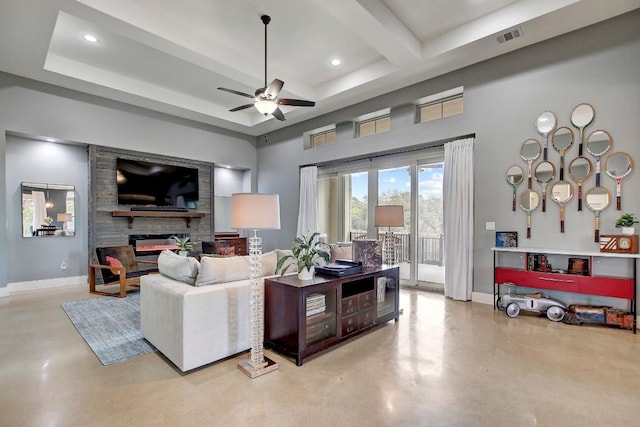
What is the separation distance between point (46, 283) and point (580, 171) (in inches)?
344

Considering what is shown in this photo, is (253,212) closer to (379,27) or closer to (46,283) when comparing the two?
(379,27)

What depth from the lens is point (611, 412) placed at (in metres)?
2.02

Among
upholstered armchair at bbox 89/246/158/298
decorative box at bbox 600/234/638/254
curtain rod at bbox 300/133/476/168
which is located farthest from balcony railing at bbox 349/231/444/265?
upholstered armchair at bbox 89/246/158/298

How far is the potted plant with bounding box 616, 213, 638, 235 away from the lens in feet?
11.5

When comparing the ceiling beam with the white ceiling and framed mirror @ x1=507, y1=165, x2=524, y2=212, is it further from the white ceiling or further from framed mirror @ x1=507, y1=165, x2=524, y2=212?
framed mirror @ x1=507, y1=165, x2=524, y2=212

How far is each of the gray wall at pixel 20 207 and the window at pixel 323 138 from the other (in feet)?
15.7

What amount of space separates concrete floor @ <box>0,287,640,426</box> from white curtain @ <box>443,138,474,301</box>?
1456mm

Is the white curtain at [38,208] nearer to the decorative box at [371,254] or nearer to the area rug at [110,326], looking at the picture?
the area rug at [110,326]

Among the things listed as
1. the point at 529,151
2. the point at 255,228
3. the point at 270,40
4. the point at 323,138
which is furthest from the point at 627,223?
the point at 323,138

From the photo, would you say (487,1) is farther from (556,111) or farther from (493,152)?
(493,152)

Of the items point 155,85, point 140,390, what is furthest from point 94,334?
point 155,85

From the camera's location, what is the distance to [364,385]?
2348 mm

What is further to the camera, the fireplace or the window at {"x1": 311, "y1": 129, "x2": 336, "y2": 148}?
the window at {"x1": 311, "y1": 129, "x2": 336, "y2": 148}

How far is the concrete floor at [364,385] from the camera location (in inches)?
77.9
